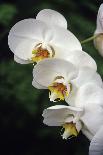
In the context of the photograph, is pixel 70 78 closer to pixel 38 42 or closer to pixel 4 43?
pixel 38 42

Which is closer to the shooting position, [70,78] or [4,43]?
[70,78]

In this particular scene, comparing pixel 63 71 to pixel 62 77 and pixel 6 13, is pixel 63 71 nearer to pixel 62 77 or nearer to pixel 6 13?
pixel 62 77

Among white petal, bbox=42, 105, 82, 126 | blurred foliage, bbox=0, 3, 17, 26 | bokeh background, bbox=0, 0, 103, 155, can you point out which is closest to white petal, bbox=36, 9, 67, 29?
white petal, bbox=42, 105, 82, 126

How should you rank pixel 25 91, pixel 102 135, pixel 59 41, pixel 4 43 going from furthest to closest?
pixel 4 43 → pixel 25 91 → pixel 59 41 → pixel 102 135


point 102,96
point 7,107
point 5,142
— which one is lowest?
point 5,142

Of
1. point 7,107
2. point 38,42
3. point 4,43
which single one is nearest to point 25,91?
point 7,107

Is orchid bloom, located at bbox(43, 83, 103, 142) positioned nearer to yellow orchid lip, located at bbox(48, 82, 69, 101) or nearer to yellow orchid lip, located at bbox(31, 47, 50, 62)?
yellow orchid lip, located at bbox(48, 82, 69, 101)

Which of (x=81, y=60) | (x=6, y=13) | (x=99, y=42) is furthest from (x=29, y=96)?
(x=81, y=60)

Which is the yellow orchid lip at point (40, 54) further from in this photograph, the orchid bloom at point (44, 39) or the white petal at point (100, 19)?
the white petal at point (100, 19)
